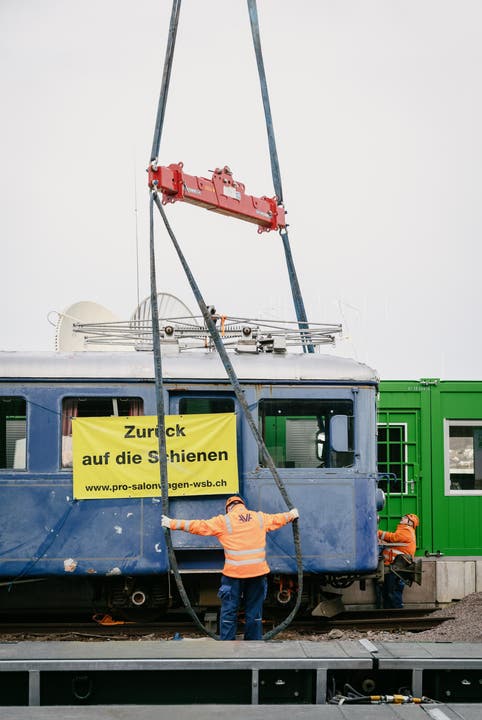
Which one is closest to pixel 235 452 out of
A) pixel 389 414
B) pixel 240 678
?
pixel 240 678

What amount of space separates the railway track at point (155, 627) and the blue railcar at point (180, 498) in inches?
12.6

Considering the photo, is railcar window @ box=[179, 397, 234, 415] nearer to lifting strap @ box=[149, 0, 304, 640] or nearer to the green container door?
lifting strap @ box=[149, 0, 304, 640]

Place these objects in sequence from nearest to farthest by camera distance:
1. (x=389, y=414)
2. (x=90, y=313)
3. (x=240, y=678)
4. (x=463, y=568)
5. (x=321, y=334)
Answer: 1. (x=240, y=678)
2. (x=321, y=334)
3. (x=90, y=313)
4. (x=463, y=568)
5. (x=389, y=414)

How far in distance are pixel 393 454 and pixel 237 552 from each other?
6435 millimetres

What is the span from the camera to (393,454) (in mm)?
14461

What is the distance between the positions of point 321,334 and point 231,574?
320 cm

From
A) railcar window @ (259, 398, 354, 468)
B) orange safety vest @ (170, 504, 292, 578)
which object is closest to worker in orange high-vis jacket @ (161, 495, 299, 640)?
orange safety vest @ (170, 504, 292, 578)

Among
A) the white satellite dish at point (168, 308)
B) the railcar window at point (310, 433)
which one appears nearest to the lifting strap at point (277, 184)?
the white satellite dish at point (168, 308)

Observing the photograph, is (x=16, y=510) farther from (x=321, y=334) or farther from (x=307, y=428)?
(x=321, y=334)

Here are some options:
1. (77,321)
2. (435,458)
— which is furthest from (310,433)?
(435,458)

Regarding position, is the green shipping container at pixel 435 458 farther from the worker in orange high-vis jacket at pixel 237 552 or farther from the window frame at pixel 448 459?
the worker in orange high-vis jacket at pixel 237 552

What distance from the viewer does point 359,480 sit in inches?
388

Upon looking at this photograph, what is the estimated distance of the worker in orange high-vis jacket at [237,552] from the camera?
8516 millimetres

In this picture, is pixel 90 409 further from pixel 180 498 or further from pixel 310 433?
pixel 310 433
